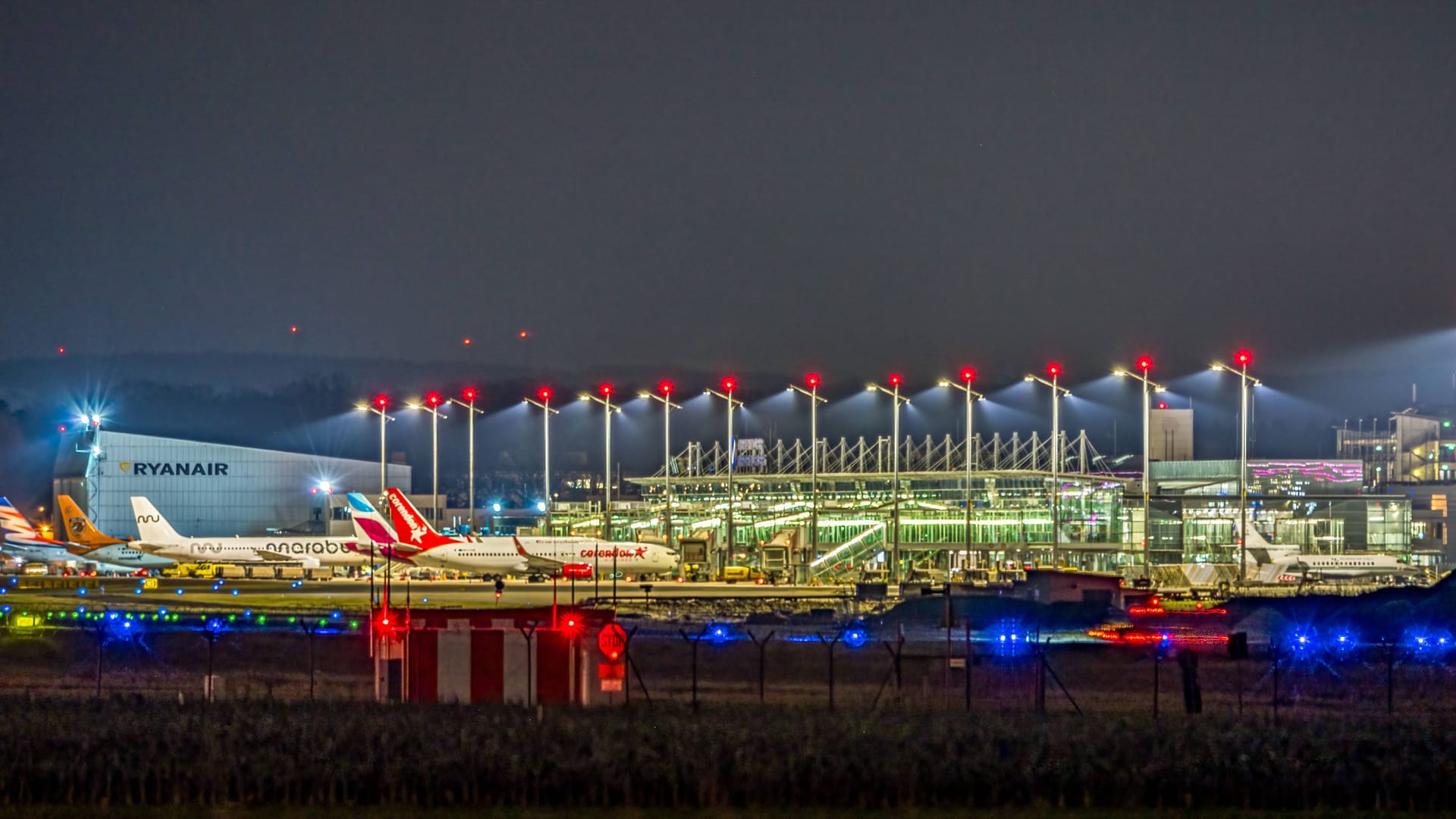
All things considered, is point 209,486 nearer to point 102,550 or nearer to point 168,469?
point 168,469

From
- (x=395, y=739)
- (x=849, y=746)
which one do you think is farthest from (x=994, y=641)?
(x=395, y=739)


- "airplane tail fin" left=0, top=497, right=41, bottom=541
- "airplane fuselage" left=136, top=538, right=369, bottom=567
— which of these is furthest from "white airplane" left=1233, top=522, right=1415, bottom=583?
"airplane tail fin" left=0, top=497, right=41, bottom=541

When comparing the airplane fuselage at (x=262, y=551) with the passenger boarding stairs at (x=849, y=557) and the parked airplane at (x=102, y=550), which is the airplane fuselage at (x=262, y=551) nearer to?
the parked airplane at (x=102, y=550)

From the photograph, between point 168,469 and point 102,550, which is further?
point 168,469

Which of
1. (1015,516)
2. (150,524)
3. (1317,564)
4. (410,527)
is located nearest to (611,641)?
(410,527)

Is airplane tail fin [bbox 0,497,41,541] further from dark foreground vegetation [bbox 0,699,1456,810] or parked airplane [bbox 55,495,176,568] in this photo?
dark foreground vegetation [bbox 0,699,1456,810]

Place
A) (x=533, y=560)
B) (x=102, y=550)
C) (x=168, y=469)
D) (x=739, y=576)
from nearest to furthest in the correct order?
1. (x=533, y=560)
2. (x=739, y=576)
3. (x=102, y=550)
4. (x=168, y=469)

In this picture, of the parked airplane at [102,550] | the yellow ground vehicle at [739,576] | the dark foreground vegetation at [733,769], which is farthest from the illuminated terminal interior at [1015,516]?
the dark foreground vegetation at [733,769]
